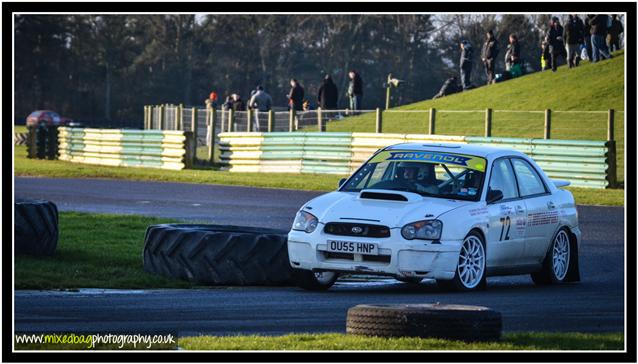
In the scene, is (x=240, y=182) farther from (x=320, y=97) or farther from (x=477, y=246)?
(x=477, y=246)

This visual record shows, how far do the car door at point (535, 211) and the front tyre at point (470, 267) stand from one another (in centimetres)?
80

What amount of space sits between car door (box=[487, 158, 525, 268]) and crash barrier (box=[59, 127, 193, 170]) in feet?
71.6

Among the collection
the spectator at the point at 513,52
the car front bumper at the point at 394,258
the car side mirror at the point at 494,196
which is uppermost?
the spectator at the point at 513,52

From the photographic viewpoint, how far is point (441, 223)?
438 inches

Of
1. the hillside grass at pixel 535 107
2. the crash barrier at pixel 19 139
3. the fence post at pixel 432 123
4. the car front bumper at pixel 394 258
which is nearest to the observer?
the car front bumper at pixel 394 258

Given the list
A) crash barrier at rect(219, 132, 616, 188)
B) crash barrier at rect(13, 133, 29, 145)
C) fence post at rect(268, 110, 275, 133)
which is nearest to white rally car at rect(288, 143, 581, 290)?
crash barrier at rect(219, 132, 616, 188)

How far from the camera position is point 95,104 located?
3073 inches

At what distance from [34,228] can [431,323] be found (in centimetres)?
621

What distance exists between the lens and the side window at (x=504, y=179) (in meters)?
12.2

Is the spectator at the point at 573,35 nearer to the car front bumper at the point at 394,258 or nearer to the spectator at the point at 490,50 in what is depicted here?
the spectator at the point at 490,50

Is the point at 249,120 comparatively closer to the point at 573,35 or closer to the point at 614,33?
the point at 573,35

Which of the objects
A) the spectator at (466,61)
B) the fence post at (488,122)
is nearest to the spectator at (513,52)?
the spectator at (466,61)

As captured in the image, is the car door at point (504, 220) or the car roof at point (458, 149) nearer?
the car door at point (504, 220)

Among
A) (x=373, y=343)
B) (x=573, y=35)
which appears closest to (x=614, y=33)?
(x=573, y=35)
